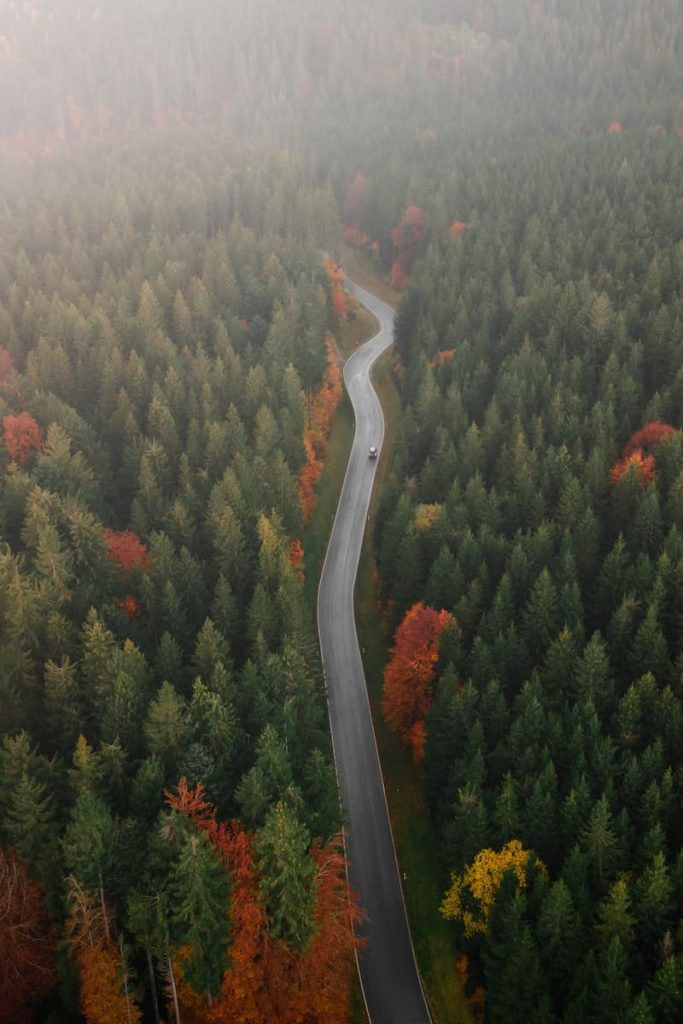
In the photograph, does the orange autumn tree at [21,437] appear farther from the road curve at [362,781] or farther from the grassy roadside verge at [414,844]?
the grassy roadside verge at [414,844]

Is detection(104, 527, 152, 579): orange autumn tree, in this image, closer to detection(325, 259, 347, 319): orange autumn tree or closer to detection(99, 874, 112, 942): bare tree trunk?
detection(99, 874, 112, 942): bare tree trunk

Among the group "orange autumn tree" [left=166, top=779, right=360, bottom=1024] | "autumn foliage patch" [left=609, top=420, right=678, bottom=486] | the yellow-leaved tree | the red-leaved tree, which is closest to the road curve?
"orange autumn tree" [left=166, top=779, right=360, bottom=1024]

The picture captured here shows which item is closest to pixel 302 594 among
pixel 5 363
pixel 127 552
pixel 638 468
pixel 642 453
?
pixel 127 552

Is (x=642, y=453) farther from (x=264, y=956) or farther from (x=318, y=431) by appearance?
(x=264, y=956)

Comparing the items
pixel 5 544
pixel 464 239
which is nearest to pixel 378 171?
pixel 464 239

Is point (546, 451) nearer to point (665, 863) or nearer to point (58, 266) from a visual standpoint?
point (665, 863)
